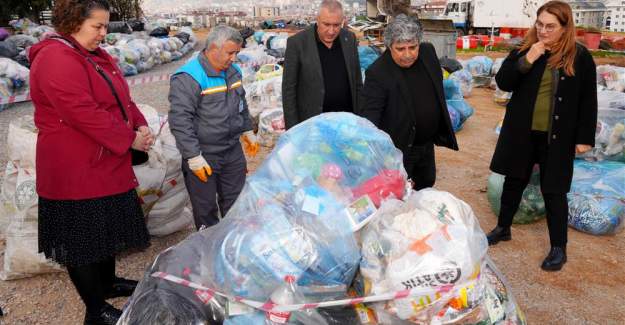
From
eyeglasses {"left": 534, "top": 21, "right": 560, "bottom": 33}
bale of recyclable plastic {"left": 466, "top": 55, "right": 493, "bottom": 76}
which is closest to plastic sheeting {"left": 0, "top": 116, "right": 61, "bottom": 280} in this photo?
eyeglasses {"left": 534, "top": 21, "right": 560, "bottom": 33}

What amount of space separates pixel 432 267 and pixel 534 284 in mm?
1533

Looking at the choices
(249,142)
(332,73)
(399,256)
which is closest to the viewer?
(399,256)

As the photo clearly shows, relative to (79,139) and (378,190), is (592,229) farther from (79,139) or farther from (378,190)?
(79,139)

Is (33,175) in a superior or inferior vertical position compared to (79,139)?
inferior

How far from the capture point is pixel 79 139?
1.94 m

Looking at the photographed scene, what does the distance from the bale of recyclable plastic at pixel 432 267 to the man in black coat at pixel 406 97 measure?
929 mm

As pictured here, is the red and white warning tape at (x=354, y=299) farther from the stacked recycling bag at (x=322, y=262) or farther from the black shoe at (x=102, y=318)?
the black shoe at (x=102, y=318)

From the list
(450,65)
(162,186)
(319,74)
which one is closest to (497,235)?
(319,74)

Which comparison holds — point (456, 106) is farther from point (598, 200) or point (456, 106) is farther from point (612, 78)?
point (612, 78)

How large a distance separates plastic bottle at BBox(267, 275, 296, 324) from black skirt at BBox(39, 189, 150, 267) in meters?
1.00

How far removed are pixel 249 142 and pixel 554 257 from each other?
6.44 feet

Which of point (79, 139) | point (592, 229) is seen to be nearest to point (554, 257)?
point (592, 229)

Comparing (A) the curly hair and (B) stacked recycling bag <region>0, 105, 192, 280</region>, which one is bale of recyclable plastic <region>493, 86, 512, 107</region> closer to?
(B) stacked recycling bag <region>0, 105, 192, 280</region>

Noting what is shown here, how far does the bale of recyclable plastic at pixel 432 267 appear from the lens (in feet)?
4.84
